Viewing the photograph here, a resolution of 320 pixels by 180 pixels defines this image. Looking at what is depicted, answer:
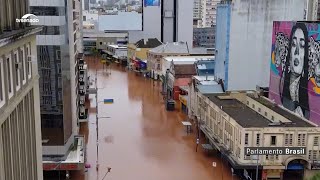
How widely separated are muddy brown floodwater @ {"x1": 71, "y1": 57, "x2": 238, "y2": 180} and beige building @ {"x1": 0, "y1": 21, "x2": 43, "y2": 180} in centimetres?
1568

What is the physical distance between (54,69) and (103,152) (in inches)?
287

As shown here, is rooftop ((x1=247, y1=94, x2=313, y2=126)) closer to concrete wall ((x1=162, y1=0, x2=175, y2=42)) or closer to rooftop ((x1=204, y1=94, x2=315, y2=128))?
rooftop ((x1=204, y1=94, x2=315, y2=128))

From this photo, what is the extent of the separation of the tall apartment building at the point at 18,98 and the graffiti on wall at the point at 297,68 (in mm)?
19848

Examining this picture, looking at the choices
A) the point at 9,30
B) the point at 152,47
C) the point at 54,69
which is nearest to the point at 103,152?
the point at 54,69

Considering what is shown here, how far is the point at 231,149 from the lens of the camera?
24.8 meters

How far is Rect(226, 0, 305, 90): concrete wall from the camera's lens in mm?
35906

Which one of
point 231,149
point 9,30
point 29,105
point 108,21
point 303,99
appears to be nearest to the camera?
point 9,30

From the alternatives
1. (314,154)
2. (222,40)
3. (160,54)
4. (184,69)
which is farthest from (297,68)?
(160,54)

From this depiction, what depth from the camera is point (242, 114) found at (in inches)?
1041

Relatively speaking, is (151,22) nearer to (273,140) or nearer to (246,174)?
(246,174)

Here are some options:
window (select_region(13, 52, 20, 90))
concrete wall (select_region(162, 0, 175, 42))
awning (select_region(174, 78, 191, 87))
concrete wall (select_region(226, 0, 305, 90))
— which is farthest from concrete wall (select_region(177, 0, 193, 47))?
window (select_region(13, 52, 20, 90))

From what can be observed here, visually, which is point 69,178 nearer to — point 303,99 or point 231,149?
point 231,149

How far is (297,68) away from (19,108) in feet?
75.6

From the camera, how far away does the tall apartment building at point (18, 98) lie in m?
6.14
